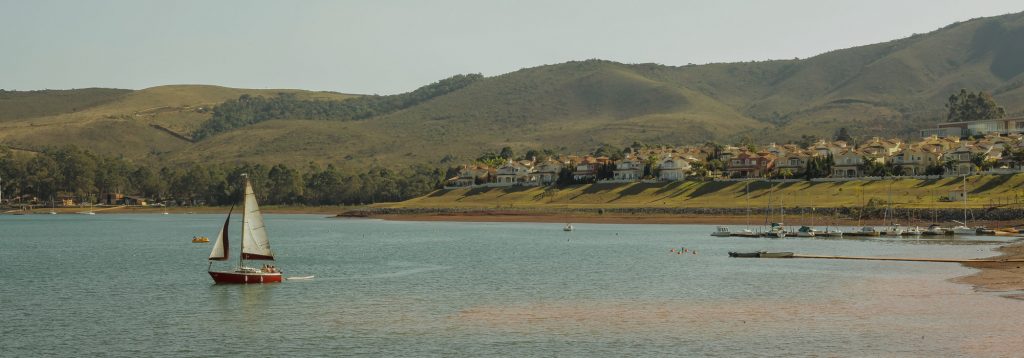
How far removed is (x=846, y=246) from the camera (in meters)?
114

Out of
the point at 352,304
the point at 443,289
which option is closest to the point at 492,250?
the point at 443,289

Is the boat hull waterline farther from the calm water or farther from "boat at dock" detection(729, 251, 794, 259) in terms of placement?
"boat at dock" detection(729, 251, 794, 259)

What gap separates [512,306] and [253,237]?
21239 mm

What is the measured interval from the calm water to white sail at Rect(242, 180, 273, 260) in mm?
2229

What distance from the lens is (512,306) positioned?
64.1 m

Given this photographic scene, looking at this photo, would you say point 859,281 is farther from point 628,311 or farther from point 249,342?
point 249,342

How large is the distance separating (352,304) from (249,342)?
1433 cm

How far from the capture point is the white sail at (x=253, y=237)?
7512 cm

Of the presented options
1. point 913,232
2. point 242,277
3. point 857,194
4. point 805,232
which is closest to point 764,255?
point 805,232

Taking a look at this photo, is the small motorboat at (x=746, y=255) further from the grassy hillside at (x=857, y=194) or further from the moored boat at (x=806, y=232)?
the grassy hillside at (x=857, y=194)

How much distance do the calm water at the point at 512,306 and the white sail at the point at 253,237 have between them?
2.23 metres

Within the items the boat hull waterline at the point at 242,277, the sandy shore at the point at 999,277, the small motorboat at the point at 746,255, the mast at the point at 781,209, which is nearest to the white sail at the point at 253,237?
the boat hull waterline at the point at 242,277

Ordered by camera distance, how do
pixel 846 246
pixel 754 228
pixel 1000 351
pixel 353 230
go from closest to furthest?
pixel 1000 351 → pixel 846 246 → pixel 754 228 → pixel 353 230

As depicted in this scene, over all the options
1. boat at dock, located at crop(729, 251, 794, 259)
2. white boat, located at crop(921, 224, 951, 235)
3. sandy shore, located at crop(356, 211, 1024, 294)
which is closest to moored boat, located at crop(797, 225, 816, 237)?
white boat, located at crop(921, 224, 951, 235)
